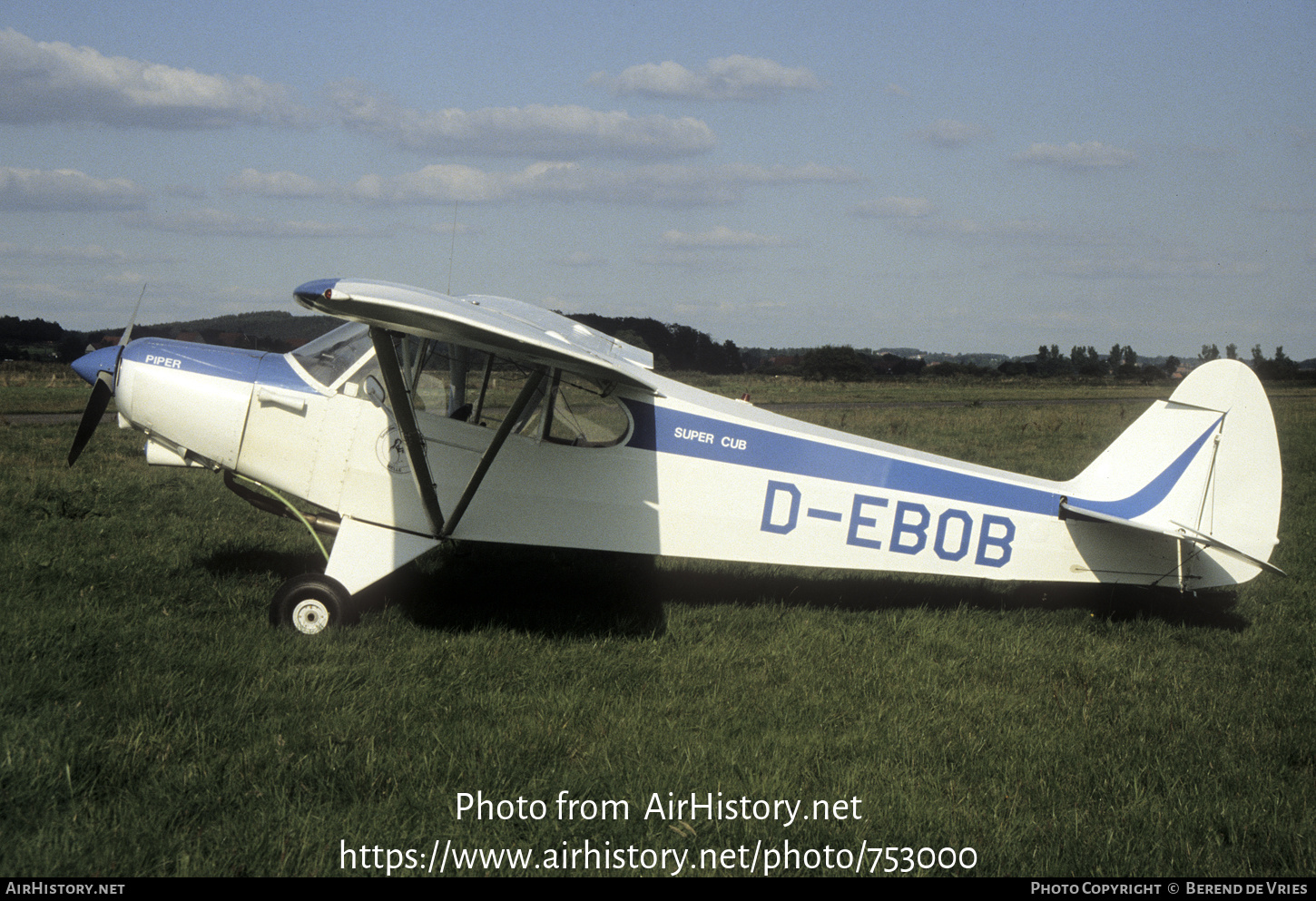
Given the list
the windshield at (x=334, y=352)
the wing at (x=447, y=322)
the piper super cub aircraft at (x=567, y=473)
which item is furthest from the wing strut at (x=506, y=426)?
the windshield at (x=334, y=352)

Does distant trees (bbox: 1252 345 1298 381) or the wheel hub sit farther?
distant trees (bbox: 1252 345 1298 381)

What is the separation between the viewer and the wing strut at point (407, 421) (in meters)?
5.34

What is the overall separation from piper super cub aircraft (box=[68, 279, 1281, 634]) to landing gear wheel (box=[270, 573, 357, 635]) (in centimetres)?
1

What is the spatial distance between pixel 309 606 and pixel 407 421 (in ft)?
4.55

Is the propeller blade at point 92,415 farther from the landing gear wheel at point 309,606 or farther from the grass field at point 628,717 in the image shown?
the landing gear wheel at point 309,606

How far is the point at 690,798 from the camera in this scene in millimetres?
4027

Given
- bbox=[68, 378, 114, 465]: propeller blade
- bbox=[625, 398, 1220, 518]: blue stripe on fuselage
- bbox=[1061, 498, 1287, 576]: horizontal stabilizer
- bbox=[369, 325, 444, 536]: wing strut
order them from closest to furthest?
bbox=[369, 325, 444, 536]: wing strut → bbox=[625, 398, 1220, 518]: blue stripe on fuselage → bbox=[1061, 498, 1287, 576]: horizontal stabilizer → bbox=[68, 378, 114, 465]: propeller blade

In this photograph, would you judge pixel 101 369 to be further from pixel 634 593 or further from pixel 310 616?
pixel 634 593

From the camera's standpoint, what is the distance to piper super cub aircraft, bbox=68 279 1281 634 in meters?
6.12

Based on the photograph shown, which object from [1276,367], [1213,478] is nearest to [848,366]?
[1276,367]

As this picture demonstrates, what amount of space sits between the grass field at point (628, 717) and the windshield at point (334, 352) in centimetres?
168

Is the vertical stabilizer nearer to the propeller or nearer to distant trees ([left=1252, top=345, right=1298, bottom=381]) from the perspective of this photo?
the propeller

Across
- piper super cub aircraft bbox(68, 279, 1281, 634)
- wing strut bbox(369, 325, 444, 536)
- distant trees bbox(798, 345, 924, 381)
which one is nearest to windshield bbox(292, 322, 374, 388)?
piper super cub aircraft bbox(68, 279, 1281, 634)

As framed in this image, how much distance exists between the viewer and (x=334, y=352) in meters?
6.27
